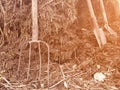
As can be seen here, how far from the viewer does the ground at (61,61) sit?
2936mm

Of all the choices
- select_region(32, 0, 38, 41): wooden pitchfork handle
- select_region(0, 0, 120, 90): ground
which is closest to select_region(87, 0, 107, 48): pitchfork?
select_region(0, 0, 120, 90): ground

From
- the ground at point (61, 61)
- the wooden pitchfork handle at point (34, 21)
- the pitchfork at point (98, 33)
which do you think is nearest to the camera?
the ground at point (61, 61)

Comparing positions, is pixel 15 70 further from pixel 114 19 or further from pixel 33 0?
pixel 114 19

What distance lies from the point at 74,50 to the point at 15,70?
2.57 feet

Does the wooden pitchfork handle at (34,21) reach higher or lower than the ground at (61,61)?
higher

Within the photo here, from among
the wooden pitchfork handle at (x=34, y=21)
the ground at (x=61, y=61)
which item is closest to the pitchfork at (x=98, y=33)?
the ground at (x=61, y=61)

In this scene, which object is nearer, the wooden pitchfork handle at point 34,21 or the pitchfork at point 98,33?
the wooden pitchfork handle at point 34,21

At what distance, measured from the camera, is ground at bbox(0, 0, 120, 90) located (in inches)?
116

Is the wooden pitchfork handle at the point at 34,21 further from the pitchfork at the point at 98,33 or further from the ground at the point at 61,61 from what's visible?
the pitchfork at the point at 98,33

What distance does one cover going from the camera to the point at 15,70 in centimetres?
316

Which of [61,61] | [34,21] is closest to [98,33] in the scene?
[61,61]

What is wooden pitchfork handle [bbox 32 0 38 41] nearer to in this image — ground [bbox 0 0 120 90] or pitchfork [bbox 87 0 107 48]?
ground [bbox 0 0 120 90]

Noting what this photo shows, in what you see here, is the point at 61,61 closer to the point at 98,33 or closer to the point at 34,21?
the point at 34,21

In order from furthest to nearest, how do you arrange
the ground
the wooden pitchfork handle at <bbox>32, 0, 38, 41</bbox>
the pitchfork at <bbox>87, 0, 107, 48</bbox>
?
1. the pitchfork at <bbox>87, 0, 107, 48</bbox>
2. the wooden pitchfork handle at <bbox>32, 0, 38, 41</bbox>
3. the ground
